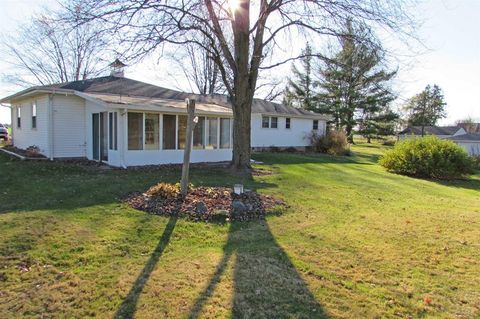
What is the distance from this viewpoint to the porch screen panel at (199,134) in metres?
15.0

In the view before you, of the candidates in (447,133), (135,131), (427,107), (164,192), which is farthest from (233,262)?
(427,107)

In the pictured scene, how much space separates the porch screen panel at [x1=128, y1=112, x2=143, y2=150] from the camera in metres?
12.9

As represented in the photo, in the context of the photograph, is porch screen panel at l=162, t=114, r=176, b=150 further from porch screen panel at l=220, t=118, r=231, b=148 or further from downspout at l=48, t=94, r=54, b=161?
downspout at l=48, t=94, r=54, b=161

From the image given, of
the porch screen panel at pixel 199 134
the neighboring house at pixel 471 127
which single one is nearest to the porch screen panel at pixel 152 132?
the porch screen panel at pixel 199 134

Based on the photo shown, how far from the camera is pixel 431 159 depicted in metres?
16.2

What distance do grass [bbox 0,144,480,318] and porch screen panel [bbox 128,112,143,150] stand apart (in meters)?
5.18

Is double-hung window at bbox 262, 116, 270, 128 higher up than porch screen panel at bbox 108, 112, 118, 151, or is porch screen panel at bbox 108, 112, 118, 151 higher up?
double-hung window at bbox 262, 116, 270, 128

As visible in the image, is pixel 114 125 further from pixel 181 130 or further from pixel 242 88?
pixel 242 88

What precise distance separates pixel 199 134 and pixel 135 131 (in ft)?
9.58

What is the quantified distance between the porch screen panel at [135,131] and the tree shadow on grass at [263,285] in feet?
28.5

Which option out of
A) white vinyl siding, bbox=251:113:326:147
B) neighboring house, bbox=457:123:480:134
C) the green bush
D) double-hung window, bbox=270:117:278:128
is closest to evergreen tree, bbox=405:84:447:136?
neighboring house, bbox=457:123:480:134

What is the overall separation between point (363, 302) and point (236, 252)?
181 centimetres

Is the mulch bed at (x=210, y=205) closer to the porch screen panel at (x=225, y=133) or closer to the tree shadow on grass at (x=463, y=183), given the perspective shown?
the porch screen panel at (x=225, y=133)

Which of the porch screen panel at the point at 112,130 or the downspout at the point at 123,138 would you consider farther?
the porch screen panel at the point at 112,130
